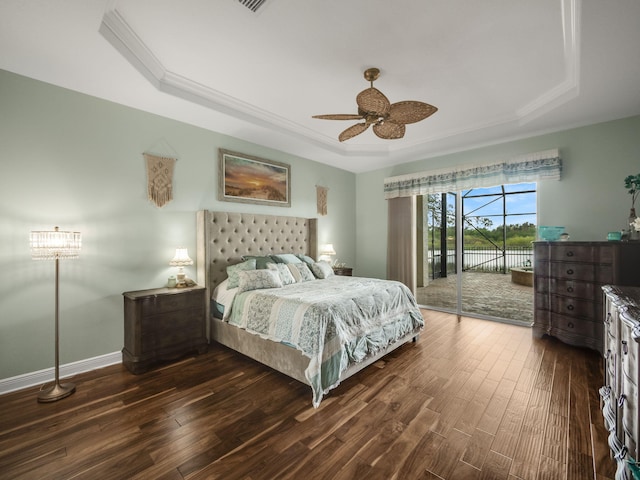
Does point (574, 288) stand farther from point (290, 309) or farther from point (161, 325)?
point (161, 325)

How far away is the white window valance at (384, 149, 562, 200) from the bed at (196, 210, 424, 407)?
2.29 metres

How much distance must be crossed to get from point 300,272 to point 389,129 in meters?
2.07

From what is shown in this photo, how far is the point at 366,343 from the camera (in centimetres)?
256

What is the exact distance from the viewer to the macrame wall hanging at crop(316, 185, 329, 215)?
202 inches

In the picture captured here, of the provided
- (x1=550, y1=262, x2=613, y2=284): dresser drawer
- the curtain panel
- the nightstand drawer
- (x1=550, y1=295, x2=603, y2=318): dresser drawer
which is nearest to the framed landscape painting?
the nightstand drawer

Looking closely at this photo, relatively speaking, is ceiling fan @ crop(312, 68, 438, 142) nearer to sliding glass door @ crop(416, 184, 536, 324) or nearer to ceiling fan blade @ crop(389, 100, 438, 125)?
ceiling fan blade @ crop(389, 100, 438, 125)

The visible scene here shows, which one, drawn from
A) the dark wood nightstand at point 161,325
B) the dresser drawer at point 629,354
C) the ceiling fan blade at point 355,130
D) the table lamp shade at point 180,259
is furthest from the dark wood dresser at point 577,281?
the table lamp shade at point 180,259

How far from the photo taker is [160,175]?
10.4 feet

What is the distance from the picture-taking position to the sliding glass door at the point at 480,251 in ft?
15.4

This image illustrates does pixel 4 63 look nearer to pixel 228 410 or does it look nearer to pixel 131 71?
pixel 131 71

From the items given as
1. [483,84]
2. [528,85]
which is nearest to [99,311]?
[483,84]

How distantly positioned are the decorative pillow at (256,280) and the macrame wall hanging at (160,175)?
127cm

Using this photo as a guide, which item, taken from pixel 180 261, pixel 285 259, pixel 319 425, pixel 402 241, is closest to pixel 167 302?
pixel 180 261

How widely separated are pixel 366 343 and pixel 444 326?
2.05 metres
